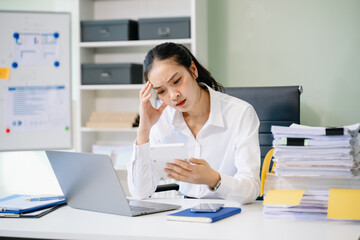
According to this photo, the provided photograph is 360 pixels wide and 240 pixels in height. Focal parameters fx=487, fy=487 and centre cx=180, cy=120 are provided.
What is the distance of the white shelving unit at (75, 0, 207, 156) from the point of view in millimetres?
3307

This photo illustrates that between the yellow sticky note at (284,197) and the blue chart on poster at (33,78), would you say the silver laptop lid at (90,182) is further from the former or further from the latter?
the blue chart on poster at (33,78)

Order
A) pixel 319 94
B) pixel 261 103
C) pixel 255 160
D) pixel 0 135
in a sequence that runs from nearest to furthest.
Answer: pixel 255 160
pixel 261 103
pixel 319 94
pixel 0 135

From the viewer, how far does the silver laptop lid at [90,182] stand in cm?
147

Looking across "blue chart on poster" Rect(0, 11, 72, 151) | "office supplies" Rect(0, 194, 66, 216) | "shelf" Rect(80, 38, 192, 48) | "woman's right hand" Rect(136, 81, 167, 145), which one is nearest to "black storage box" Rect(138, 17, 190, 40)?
"shelf" Rect(80, 38, 192, 48)

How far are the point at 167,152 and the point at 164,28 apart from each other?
1.88 meters

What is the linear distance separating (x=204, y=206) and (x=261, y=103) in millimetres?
922

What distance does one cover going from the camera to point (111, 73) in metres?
3.30

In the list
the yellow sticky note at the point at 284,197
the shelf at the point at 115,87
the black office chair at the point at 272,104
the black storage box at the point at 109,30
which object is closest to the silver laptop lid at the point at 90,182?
the yellow sticky note at the point at 284,197

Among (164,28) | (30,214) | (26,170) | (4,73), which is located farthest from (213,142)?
(26,170)

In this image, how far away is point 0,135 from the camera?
3.53 meters

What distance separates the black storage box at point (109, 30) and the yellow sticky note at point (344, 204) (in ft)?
7.05

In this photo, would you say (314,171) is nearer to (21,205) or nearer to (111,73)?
(21,205)

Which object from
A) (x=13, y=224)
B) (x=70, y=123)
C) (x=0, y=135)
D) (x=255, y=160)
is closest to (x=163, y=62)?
(x=255, y=160)

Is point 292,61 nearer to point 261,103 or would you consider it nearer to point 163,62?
point 261,103
